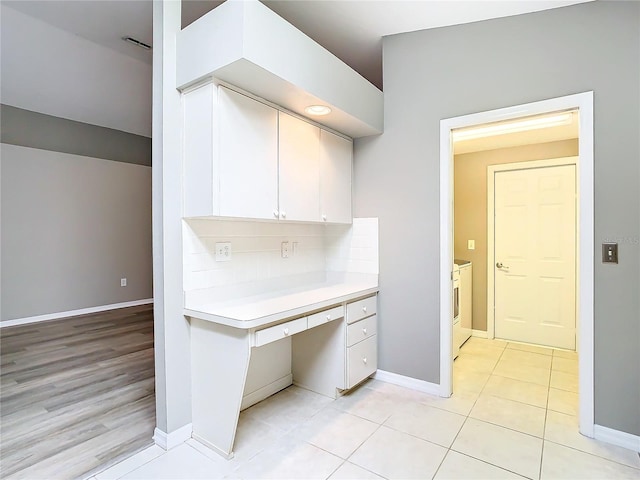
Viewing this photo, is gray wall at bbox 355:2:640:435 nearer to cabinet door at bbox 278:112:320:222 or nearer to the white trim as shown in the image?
the white trim

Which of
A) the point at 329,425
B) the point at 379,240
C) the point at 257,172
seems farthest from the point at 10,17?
the point at 329,425

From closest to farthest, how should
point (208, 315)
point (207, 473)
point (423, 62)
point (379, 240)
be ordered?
1. point (207, 473)
2. point (208, 315)
3. point (423, 62)
4. point (379, 240)

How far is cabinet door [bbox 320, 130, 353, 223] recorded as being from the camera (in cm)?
272

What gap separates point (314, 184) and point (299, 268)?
762 millimetres

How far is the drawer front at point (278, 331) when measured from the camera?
1.89 m

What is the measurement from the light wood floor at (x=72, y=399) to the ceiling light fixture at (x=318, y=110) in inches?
91.0

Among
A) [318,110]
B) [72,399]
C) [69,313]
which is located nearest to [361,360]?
[318,110]

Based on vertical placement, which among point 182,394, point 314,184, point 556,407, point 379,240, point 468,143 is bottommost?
point 556,407

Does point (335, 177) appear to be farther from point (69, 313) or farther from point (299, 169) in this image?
point (69, 313)

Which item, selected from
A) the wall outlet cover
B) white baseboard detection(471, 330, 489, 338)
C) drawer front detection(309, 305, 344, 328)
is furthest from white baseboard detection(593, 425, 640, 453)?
the wall outlet cover

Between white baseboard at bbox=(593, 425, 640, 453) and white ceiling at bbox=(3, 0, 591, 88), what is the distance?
259 centimetres

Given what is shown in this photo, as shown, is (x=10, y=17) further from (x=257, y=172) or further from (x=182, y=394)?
(x=182, y=394)

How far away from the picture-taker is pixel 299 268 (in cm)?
299

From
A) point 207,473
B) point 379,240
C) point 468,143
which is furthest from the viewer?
point 468,143
